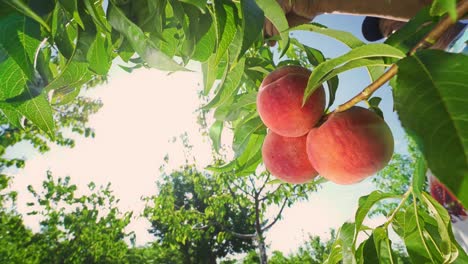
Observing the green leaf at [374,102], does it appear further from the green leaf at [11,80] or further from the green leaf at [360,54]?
the green leaf at [11,80]

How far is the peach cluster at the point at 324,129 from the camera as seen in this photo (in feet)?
2.35

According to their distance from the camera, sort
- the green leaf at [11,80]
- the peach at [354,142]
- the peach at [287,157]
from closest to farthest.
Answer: the green leaf at [11,80], the peach at [354,142], the peach at [287,157]

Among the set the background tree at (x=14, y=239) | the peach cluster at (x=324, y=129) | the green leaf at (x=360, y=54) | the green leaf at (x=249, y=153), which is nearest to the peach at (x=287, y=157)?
the peach cluster at (x=324, y=129)

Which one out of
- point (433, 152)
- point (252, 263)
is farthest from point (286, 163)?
point (252, 263)

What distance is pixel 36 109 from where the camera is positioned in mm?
595

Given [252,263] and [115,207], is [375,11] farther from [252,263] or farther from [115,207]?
[252,263]

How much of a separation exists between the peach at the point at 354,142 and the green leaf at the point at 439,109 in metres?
0.30

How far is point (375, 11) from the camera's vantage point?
1.33 meters

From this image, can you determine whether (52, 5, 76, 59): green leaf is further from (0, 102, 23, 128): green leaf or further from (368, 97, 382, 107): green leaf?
(368, 97, 382, 107): green leaf

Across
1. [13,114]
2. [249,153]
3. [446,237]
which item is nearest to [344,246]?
[446,237]

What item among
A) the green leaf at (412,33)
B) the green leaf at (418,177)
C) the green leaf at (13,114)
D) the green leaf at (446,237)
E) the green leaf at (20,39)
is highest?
the green leaf at (20,39)

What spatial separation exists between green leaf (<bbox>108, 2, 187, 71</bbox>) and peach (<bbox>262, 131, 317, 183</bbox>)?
0.36 metres

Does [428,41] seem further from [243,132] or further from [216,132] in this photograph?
[216,132]

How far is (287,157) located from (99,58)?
50cm
